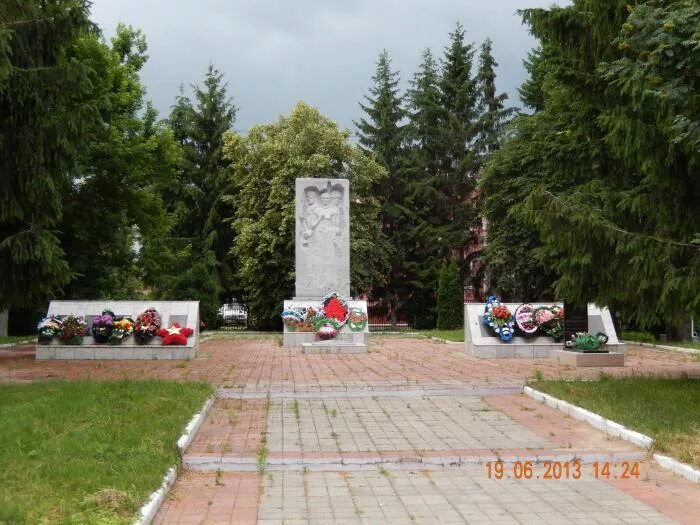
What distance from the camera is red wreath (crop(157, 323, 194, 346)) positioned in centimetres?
1573

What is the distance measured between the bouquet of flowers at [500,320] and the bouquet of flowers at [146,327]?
7.70 metres

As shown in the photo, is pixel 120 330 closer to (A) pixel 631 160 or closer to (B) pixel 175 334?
(B) pixel 175 334

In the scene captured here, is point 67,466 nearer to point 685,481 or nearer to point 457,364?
point 685,481

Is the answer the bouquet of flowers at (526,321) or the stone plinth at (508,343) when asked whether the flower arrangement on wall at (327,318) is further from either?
the bouquet of flowers at (526,321)

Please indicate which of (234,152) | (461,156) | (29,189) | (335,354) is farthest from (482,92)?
(29,189)

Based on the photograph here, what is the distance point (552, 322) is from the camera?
53.5 ft

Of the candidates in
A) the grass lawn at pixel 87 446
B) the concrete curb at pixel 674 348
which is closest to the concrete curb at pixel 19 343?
the grass lawn at pixel 87 446

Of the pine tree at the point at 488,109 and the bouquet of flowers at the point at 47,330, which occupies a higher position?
the pine tree at the point at 488,109

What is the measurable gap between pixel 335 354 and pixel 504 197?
16.1 meters

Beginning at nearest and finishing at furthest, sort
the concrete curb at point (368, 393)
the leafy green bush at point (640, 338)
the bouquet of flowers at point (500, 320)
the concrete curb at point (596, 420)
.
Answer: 1. the concrete curb at point (596, 420)
2. the concrete curb at point (368, 393)
3. the bouquet of flowers at point (500, 320)
4. the leafy green bush at point (640, 338)

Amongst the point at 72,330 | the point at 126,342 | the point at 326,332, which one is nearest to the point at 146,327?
the point at 126,342

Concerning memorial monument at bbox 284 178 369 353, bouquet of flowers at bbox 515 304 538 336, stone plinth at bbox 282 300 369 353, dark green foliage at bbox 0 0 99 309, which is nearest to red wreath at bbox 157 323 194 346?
dark green foliage at bbox 0 0 99 309

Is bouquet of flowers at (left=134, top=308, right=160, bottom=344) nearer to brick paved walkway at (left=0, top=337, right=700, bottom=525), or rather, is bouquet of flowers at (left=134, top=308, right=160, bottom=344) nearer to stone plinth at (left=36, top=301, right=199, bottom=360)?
stone plinth at (left=36, top=301, right=199, bottom=360)

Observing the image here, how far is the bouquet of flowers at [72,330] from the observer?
614 inches
